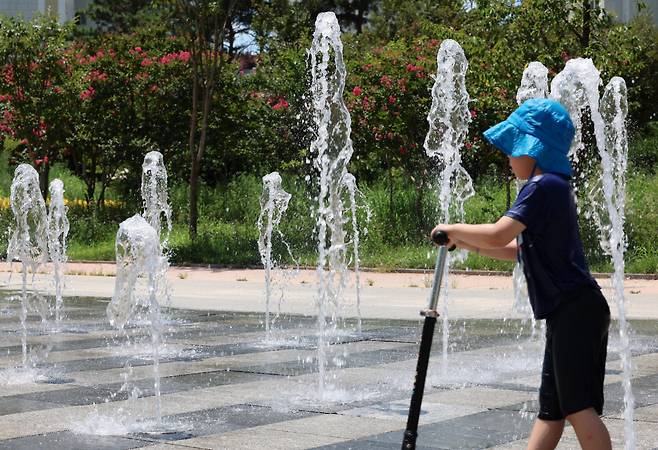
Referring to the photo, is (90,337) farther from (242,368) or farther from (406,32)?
(406,32)

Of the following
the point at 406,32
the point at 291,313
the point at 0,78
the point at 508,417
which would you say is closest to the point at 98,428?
the point at 508,417

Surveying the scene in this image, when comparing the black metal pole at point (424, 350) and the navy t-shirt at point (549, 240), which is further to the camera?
the navy t-shirt at point (549, 240)

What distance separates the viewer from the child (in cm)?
378

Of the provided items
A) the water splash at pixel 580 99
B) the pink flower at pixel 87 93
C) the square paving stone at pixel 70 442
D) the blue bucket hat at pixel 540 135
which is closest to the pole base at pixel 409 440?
the blue bucket hat at pixel 540 135

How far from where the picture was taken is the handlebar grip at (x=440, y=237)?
363 centimetres

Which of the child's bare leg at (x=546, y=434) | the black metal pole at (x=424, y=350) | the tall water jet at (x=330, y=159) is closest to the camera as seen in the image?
the black metal pole at (x=424, y=350)

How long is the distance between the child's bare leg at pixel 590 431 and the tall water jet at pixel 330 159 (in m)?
3.02

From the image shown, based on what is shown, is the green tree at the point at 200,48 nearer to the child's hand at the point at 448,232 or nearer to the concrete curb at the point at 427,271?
the concrete curb at the point at 427,271

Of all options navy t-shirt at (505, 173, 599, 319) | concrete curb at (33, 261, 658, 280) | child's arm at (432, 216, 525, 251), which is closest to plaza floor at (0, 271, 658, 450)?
navy t-shirt at (505, 173, 599, 319)

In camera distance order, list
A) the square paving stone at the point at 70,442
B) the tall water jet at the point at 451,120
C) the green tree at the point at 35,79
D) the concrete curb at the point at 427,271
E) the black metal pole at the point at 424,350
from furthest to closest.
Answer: the green tree at the point at 35,79, the concrete curb at the point at 427,271, the tall water jet at the point at 451,120, the square paving stone at the point at 70,442, the black metal pole at the point at 424,350

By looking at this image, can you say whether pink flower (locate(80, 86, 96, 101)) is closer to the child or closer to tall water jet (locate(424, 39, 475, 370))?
tall water jet (locate(424, 39, 475, 370))

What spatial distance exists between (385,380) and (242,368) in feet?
3.48

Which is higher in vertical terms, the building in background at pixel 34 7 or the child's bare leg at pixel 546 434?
the building in background at pixel 34 7

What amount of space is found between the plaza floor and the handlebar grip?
5.93 feet
